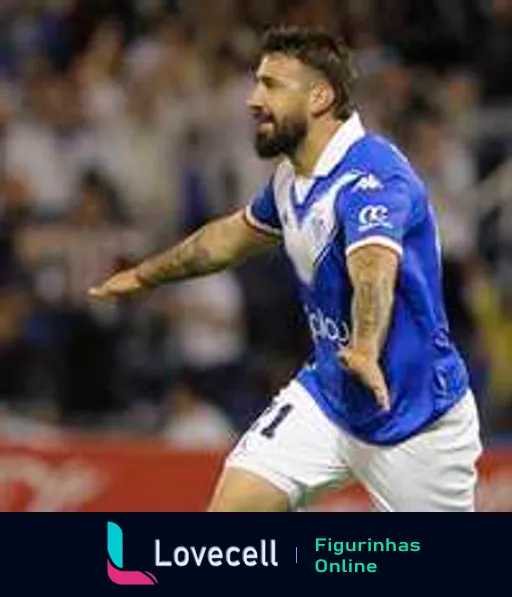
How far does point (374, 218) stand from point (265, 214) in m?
0.88

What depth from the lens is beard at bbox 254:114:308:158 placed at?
809 cm

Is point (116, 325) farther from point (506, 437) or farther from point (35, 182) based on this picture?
point (506, 437)

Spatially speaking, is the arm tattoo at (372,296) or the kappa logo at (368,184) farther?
the kappa logo at (368,184)

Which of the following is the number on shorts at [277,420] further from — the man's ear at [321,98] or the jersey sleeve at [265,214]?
the man's ear at [321,98]

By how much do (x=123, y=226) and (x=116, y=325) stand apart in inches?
23.1

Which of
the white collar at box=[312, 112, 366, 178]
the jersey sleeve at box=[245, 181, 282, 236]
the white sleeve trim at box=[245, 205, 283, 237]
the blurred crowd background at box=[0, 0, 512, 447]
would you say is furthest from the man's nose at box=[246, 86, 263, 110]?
the blurred crowd background at box=[0, 0, 512, 447]

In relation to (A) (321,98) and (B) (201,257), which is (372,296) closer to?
(A) (321,98)

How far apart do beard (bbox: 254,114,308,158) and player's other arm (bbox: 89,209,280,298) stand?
557 millimetres

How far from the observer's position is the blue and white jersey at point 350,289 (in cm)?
798

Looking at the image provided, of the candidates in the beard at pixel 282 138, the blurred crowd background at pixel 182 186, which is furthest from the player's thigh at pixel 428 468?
the blurred crowd background at pixel 182 186

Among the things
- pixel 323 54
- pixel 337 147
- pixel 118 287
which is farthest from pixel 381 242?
pixel 118 287

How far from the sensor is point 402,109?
14.2 metres

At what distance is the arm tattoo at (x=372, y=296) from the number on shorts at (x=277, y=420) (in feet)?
2.38
